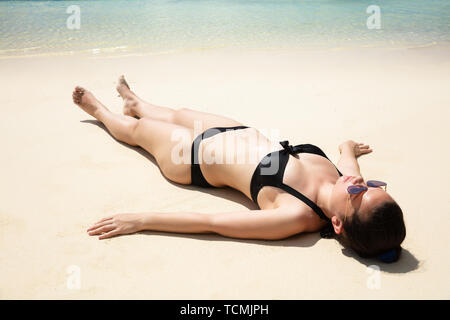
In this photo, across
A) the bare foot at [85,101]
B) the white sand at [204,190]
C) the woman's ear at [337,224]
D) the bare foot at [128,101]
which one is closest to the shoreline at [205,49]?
the white sand at [204,190]

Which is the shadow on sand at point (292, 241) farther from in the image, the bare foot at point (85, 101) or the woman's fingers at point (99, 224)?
the bare foot at point (85, 101)

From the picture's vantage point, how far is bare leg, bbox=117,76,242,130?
3.81 m

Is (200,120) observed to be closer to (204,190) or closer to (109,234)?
(204,190)

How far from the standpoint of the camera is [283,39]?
8891 millimetres

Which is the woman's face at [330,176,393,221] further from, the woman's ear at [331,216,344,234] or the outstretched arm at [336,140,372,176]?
the outstretched arm at [336,140,372,176]

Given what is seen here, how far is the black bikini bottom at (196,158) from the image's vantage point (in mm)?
3428

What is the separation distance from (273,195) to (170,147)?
110 cm

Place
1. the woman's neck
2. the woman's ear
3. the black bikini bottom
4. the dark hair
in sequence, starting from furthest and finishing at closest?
the black bikini bottom < the woman's neck < the woman's ear < the dark hair

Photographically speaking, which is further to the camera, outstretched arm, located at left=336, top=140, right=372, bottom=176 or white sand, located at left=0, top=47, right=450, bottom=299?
outstretched arm, located at left=336, top=140, right=372, bottom=176

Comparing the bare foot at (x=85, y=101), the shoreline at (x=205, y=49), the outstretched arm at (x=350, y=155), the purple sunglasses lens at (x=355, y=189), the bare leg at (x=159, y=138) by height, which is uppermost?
the shoreline at (x=205, y=49)

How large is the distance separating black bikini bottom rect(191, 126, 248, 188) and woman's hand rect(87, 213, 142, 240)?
27.5 inches

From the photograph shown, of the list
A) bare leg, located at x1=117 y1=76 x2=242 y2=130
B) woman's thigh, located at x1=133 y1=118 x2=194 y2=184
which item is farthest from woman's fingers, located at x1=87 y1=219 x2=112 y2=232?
bare leg, located at x1=117 y1=76 x2=242 y2=130

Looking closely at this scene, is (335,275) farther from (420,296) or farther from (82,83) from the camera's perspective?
(82,83)
